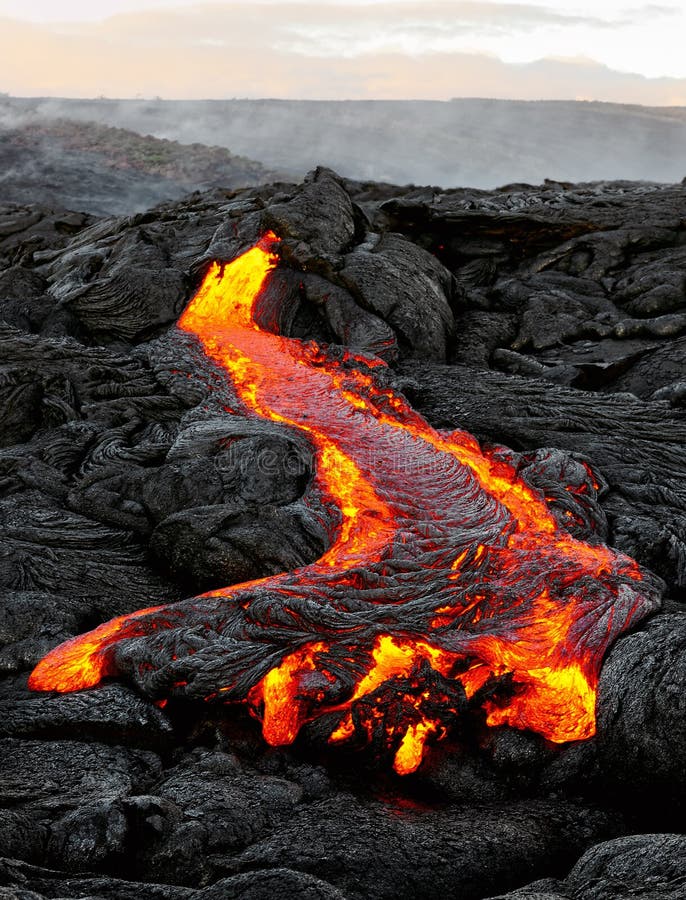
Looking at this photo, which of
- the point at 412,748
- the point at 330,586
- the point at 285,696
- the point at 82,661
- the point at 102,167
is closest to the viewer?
the point at 412,748

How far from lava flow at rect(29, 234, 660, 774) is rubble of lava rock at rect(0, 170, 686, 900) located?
0.09 ft

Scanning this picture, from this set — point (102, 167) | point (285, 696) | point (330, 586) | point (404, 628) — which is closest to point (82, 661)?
point (285, 696)

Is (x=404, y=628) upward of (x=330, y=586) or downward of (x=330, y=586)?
downward

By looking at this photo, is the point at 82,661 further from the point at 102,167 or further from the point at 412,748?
the point at 102,167

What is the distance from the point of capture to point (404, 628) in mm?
6852

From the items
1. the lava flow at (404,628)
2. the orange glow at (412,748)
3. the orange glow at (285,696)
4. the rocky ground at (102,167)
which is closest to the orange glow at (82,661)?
the lava flow at (404,628)

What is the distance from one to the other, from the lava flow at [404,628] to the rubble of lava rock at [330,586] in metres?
0.03

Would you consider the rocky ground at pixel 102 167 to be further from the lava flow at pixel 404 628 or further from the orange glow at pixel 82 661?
the orange glow at pixel 82 661

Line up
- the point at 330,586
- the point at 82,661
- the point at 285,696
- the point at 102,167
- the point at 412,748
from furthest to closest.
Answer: the point at 102,167
the point at 330,586
the point at 82,661
the point at 285,696
the point at 412,748

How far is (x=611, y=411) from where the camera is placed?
10641mm

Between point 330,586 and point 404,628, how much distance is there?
0.79 metres

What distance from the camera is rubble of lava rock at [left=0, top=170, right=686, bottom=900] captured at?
503 centimetres

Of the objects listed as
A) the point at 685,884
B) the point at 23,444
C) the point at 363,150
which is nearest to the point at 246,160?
the point at 363,150

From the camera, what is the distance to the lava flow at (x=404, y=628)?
6363mm
